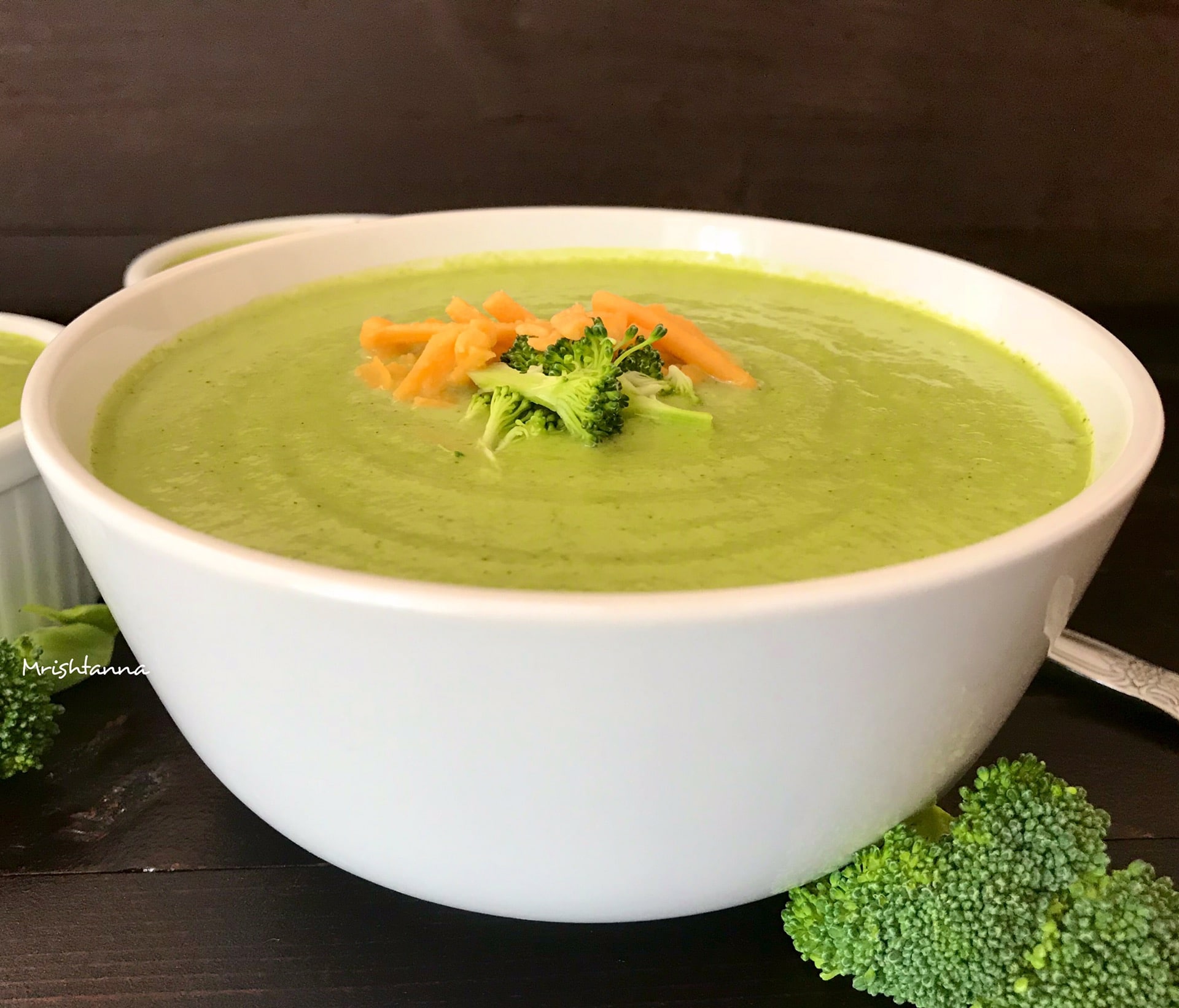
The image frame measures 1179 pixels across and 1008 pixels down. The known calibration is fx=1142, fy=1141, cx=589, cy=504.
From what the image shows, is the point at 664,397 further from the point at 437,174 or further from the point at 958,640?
the point at 437,174

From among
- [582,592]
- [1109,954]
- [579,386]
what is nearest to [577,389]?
[579,386]

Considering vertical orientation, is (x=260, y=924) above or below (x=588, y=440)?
below

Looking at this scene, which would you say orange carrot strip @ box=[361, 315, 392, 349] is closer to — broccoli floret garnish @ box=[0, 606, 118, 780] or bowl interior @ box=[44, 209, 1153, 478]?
bowl interior @ box=[44, 209, 1153, 478]

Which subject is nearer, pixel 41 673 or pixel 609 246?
pixel 41 673

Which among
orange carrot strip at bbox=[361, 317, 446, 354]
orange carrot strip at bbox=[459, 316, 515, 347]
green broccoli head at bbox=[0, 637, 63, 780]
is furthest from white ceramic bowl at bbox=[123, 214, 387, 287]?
green broccoli head at bbox=[0, 637, 63, 780]

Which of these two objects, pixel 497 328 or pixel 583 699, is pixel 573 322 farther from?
pixel 583 699

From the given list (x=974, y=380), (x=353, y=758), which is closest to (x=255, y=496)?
(x=353, y=758)
